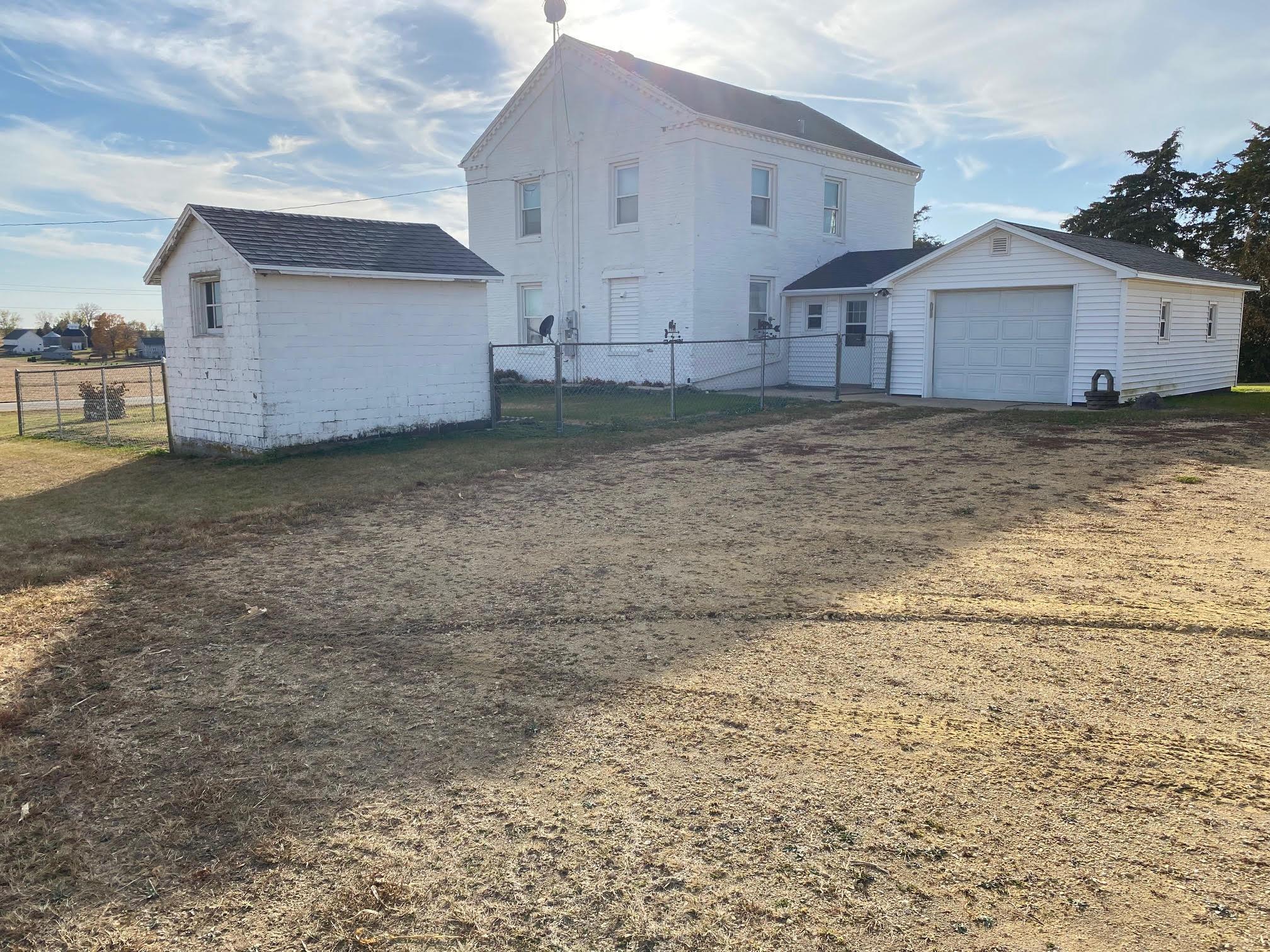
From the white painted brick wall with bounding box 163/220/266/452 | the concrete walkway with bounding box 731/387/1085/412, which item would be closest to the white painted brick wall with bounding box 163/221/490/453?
the white painted brick wall with bounding box 163/220/266/452

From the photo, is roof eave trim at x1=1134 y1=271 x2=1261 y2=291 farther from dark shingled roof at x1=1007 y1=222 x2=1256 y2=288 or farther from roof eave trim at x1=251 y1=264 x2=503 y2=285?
roof eave trim at x1=251 y1=264 x2=503 y2=285

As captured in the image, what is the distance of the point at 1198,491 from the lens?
9.54m

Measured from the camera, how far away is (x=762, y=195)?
25.0 metres

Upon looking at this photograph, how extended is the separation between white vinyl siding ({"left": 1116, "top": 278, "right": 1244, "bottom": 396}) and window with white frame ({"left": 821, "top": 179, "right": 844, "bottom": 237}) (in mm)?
9789

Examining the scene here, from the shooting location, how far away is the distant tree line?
35.0m

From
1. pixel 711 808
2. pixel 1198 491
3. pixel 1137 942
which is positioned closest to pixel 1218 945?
pixel 1137 942

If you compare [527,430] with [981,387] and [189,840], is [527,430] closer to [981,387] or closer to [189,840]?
[981,387]

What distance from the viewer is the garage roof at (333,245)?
1328 centimetres

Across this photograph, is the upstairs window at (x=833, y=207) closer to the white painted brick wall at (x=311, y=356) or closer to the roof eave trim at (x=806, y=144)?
the roof eave trim at (x=806, y=144)

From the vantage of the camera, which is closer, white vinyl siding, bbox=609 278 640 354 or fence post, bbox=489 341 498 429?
fence post, bbox=489 341 498 429

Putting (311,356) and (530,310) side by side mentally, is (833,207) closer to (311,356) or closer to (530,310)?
(530,310)

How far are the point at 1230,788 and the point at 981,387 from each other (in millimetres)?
17783

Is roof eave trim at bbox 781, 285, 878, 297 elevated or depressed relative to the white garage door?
elevated

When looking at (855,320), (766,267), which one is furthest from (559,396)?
(855,320)
